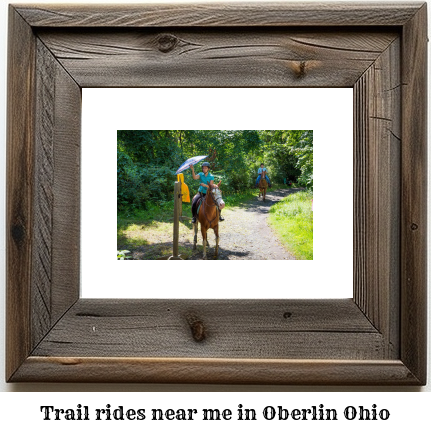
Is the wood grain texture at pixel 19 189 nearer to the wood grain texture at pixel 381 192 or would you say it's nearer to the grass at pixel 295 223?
the grass at pixel 295 223

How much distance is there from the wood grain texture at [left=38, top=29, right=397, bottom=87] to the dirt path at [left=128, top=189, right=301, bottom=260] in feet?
0.71

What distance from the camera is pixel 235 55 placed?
76 centimetres

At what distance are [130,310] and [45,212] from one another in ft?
0.78

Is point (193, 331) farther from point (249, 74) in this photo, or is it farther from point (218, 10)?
point (218, 10)

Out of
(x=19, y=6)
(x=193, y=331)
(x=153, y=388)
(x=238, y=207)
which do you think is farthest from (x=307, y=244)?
(x=19, y=6)

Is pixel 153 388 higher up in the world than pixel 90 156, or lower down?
lower down

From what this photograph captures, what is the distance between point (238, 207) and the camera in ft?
2.60

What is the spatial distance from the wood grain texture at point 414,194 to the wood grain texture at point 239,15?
0.05 m

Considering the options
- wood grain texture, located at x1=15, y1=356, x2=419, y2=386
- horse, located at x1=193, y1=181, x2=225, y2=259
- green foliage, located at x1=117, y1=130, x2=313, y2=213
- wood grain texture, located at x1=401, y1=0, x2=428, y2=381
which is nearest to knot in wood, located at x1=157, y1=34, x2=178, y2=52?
green foliage, located at x1=117, y1=130, x2=313, y2=213

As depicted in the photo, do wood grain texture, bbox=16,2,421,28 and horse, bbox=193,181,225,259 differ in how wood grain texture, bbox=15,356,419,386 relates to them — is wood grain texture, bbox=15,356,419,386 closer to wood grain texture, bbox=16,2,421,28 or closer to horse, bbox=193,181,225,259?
horse, bbox=193,181,225,259

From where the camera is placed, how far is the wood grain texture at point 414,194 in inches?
29.5

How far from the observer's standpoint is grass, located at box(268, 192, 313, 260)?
78 cm

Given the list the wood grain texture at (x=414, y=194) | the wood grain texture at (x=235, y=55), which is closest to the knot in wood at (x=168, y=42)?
the wood grain texture at (x=235, y=55)

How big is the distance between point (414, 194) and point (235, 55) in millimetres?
406
